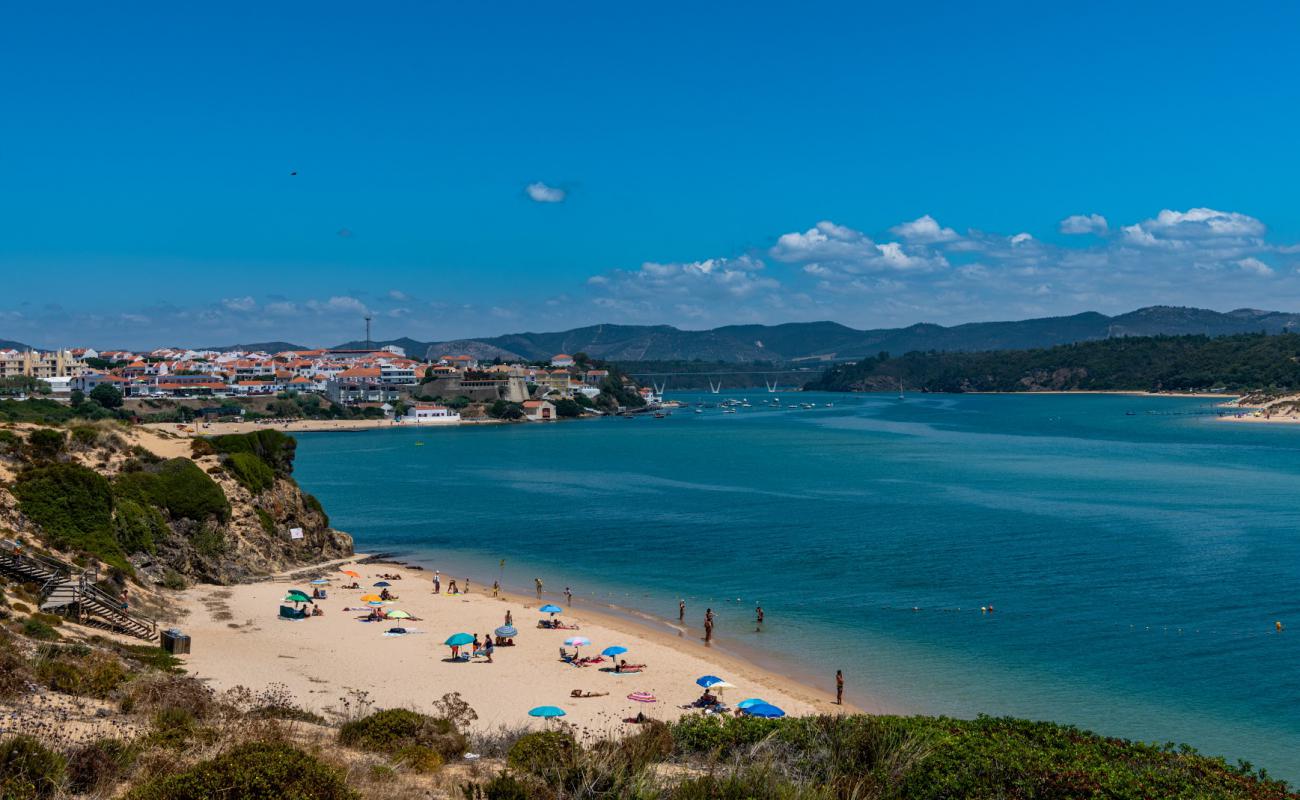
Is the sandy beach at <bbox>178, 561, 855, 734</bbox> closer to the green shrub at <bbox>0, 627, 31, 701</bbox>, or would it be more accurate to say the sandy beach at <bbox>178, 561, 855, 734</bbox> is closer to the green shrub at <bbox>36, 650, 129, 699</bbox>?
the green shrub at <bbox>36, 650, 129, 699</bbox>

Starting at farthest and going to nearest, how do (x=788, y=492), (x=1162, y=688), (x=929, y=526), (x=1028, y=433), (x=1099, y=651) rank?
1. (x=1028, y=433)
2. (x=788, y=492)
3. (x=929, y=526)
4. (x=1099, y=651)
5. (x=1162, y=688)

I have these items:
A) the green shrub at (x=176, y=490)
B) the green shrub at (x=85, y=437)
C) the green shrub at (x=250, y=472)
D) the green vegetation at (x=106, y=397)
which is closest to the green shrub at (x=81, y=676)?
the green shrub at (x=176, y=490)

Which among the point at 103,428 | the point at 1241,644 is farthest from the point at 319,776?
the point at 103,428

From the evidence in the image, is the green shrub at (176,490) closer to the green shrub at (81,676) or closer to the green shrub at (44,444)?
the green shrub at (44,444)

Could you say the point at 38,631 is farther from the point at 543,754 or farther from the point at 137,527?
the point at 137,527

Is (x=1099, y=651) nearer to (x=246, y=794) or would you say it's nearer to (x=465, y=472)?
(x=246, y=794)

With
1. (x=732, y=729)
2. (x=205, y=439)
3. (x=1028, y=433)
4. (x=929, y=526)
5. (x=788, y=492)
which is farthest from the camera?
(x=1028, y=433)

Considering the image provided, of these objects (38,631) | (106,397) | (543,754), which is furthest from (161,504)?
(106,397)

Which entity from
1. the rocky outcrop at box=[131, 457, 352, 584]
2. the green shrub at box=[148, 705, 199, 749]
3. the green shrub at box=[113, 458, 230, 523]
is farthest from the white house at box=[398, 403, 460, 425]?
the green shrub at box=[148, 705, 199, 749]
